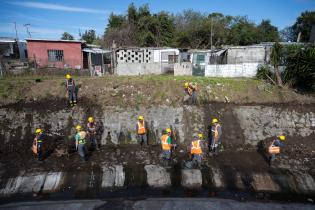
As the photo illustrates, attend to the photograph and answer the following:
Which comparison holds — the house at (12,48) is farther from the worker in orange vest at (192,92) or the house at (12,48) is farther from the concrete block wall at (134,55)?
the worker in orange vest at (192,92)

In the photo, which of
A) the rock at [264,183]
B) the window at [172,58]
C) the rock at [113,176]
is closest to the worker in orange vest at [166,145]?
the rock at [113,176]

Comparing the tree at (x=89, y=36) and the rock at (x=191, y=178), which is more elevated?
the tree at (x=89, y=36)

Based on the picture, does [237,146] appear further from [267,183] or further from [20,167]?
[20,167]

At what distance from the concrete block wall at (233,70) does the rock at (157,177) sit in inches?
444

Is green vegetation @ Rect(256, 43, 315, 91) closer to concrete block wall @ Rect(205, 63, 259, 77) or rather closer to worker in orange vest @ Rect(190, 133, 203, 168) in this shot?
concrete block wall @ Rect(205, 63, 259, 77)

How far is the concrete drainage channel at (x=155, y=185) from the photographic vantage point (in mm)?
9430

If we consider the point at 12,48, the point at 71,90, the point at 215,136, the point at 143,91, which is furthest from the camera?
the point at 12,48

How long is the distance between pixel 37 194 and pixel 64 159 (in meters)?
2.12

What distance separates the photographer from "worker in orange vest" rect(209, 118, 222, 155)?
442 inches

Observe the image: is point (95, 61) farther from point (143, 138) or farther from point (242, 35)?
point (242, 35)

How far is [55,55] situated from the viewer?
73.8 feet

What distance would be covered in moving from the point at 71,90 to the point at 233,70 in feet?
43.0

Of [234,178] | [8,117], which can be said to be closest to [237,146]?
[234,178]

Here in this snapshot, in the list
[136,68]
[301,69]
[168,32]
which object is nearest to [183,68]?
[136,68]
